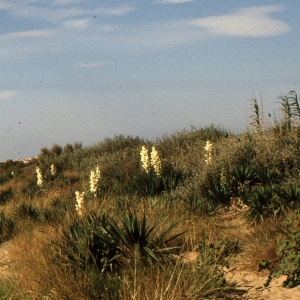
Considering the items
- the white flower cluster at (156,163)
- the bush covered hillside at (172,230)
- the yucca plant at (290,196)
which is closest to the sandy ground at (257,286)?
the bush covered hillside at (172,230)

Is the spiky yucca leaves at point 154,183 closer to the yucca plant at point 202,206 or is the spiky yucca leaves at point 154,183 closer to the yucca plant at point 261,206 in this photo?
the yucca plant at point 202,206

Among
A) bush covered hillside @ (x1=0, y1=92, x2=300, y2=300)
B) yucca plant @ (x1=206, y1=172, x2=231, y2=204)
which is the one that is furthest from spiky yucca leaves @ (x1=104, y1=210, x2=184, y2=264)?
yucca plant @ (x1=206, y1=172, x2=231, y2=204)

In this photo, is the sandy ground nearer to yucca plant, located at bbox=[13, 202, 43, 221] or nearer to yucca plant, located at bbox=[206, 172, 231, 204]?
yucca plant, located at bbox=[206, 172, 231, 204]

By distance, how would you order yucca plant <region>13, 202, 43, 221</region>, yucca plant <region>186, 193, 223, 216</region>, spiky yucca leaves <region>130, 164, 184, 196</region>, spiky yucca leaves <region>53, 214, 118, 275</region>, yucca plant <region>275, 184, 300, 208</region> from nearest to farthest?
spiky yucca leaves <region>53, 214, 118, 275</region> → yucca plant <region>275, 184, 300, 208</region> → yucca plant <region>186, 193, 223, 216</region> → yucca plant <region>13, 202, 43, 221</region> → spiky yucca leaves <region>130, 164, 184, 196</region>

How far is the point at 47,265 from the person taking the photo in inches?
262

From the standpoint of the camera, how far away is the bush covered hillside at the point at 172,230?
6.17 metres

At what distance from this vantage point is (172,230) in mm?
9289

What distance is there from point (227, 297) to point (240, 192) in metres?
5.86

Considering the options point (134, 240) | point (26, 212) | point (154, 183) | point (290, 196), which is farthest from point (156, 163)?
point (134, 240)

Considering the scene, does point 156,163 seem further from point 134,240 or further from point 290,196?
point 134,240

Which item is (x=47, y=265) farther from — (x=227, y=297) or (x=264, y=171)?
(x=264, y=171)

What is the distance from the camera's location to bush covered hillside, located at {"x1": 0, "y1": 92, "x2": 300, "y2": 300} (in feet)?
20.2

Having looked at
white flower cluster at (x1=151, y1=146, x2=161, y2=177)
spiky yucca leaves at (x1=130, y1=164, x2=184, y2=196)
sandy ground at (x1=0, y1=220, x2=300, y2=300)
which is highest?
white flower cluster at (x1=151, y1=146, x2=161, y2=177)

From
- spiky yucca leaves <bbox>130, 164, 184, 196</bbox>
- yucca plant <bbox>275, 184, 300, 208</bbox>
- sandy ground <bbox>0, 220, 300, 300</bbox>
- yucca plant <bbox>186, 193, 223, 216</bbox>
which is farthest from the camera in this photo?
spiky yucca leaves <bbox>130, 164, 184, 196</bbox>
